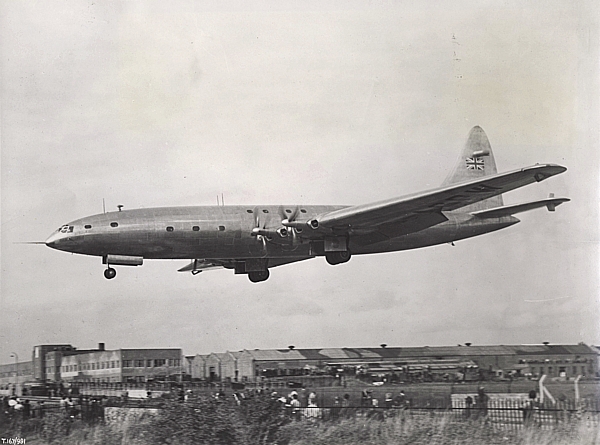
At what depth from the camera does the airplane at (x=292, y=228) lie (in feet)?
68.5

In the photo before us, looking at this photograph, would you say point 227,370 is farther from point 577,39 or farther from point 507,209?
point 577,39

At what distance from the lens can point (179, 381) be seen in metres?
22.2

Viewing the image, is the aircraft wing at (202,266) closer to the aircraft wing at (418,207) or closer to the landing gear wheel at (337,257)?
the landing gear wheel at (337,257)

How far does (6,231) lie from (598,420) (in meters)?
16.7

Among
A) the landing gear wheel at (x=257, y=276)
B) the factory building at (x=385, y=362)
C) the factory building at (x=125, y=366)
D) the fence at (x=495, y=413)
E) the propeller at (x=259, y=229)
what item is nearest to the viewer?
the fence at (x=495, y=413)

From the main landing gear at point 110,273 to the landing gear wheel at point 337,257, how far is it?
6.64 m

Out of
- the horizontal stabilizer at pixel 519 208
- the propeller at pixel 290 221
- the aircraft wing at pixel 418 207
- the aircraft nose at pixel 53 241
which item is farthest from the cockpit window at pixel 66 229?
the horizontal stabilizer at pixel 519 208

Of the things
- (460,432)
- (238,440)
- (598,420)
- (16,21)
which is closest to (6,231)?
(16,21)

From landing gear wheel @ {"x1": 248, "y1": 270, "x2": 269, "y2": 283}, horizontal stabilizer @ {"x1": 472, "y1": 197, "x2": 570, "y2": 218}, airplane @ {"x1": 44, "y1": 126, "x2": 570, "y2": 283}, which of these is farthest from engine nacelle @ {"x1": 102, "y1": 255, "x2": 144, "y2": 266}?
horizontal stabilizer @ {"x1": 472, "y1": 197, "x2": 570, "y2": 218}

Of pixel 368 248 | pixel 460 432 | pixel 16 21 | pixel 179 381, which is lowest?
pixel 460 432

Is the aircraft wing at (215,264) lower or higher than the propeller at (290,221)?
lower

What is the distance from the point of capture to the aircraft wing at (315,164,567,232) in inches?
793

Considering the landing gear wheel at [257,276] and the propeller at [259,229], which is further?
the landing gear wheel at [257,276]

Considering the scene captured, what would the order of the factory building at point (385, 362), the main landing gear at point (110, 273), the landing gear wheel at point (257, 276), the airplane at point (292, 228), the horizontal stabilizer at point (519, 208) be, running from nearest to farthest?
the airplane at point (292, 228), the main landing gear at point (110, 273), the horizontal stabilizer at point (519, 208), the factory building at point (385, 362), the landing gear wheel at point (257, 276)
